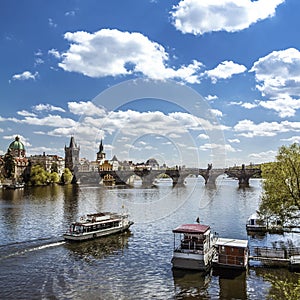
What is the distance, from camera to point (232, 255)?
32.0 meters

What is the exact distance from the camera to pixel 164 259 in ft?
117

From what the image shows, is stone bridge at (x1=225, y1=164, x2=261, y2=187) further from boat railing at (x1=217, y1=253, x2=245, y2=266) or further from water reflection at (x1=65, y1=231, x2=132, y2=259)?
boat railing at (x1=217, y1=253, x2=245, y2=266)

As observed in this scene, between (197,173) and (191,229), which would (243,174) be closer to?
(197,173)

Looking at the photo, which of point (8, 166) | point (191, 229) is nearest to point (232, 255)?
point (191, 229)

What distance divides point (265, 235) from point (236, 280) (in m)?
19.9

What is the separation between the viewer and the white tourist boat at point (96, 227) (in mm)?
44062

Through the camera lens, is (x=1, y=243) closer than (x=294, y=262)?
No

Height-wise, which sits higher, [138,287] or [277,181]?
[277,181]

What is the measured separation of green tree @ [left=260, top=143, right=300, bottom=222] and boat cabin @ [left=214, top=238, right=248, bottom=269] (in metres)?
5.70

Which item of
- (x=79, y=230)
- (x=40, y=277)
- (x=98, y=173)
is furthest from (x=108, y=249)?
(x=98, y=173)

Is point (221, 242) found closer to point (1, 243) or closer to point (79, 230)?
point (79, 230)

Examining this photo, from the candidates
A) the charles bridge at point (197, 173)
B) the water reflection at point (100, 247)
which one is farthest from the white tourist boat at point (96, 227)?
the charles bridge at point (197, 173)

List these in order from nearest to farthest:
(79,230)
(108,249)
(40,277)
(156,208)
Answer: (40,277), (108,249), (79,230), (156,208)

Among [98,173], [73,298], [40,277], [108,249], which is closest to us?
[73,298]
